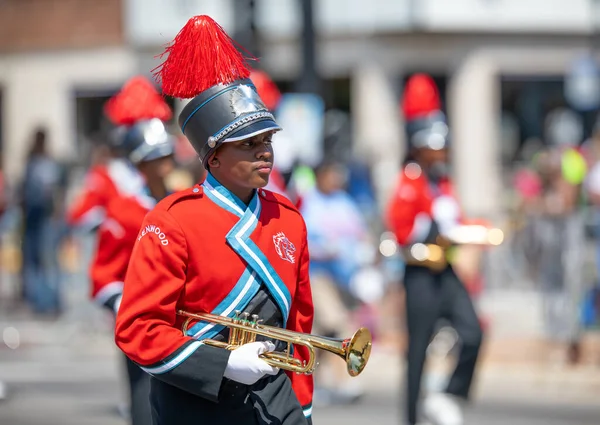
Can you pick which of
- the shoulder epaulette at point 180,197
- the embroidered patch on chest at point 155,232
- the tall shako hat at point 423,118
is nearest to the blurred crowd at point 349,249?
the tall shako hat at point 423,118

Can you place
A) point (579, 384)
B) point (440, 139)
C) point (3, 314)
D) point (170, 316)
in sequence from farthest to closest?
point (3, 314), point (579, 384), point (440, 139), point (170, 316)

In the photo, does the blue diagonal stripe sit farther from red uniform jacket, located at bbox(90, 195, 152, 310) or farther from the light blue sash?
red uniform jacket, located at bbox(90, 195, 152, 310)

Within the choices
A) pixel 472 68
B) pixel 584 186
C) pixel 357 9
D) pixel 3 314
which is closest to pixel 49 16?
pixel 357 9

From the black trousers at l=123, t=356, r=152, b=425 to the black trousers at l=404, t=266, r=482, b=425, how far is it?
245cm

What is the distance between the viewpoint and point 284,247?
4.46 meters

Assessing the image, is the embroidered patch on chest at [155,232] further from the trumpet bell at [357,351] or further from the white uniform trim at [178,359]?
the trumpet bell at [357,351]

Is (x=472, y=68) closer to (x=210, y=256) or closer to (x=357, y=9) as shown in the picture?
(x=357, y=9)

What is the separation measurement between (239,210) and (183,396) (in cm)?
62

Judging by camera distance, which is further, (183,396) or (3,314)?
(3,314)

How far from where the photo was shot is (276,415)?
438 centimetres

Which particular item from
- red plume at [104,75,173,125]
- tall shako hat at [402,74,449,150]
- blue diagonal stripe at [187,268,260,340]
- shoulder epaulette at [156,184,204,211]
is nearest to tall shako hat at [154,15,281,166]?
shoulder epaulette at [156,184,204,211]

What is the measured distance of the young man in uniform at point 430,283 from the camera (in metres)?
8.12

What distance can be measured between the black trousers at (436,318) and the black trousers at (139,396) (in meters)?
2.45

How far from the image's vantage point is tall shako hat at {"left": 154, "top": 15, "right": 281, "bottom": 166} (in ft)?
14.4
